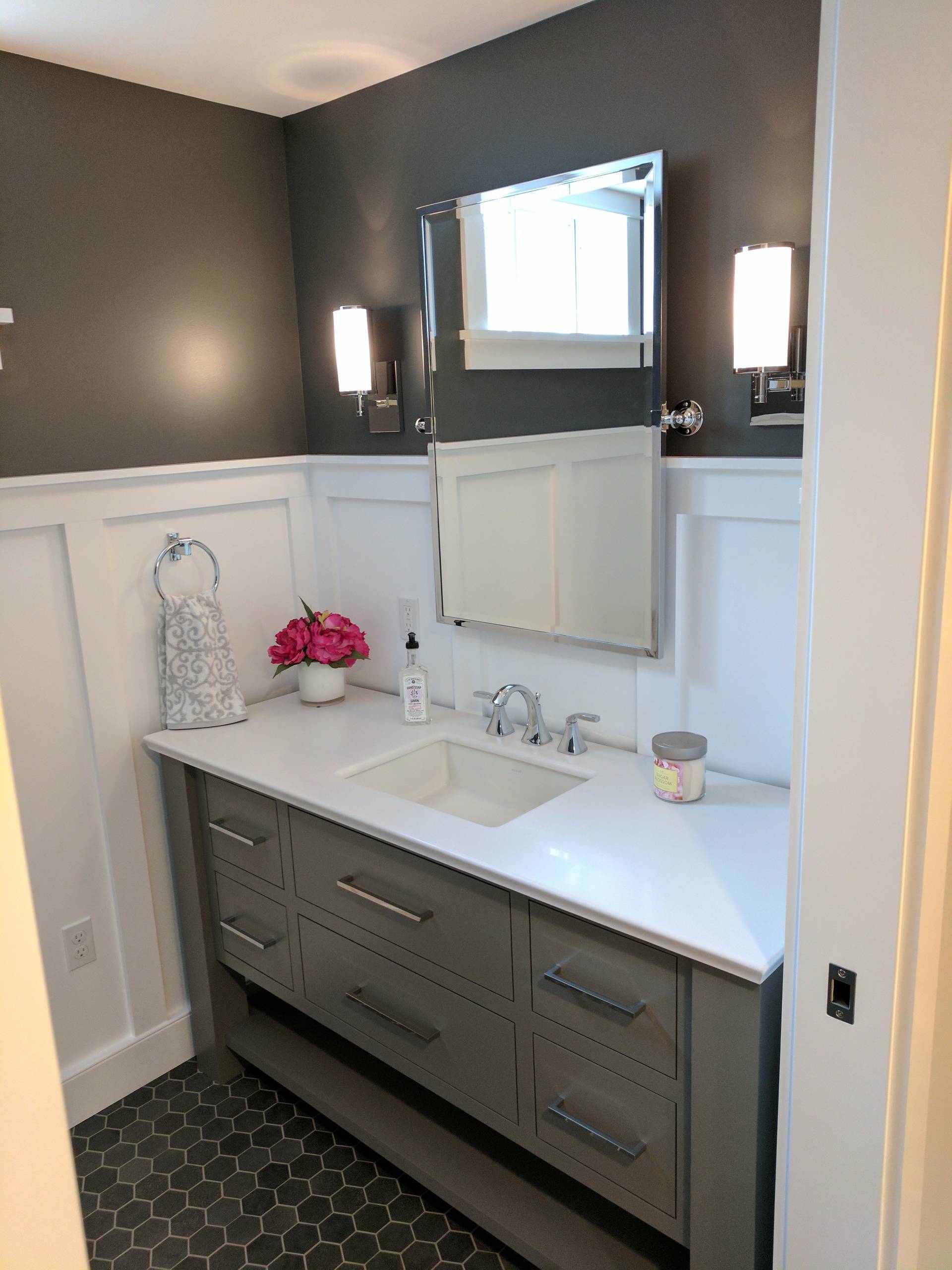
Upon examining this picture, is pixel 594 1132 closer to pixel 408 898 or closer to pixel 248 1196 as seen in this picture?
pixel 408 898

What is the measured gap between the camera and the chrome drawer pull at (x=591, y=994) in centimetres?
144

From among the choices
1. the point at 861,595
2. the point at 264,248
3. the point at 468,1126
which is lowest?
the point at 468,1126

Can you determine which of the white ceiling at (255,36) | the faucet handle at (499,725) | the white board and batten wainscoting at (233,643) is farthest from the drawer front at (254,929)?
the white ceiling at (255,36)

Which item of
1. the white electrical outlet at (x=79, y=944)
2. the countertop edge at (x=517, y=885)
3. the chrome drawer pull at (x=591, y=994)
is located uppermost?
the countertop edge at (x=517, y=885)

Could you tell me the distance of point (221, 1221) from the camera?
1.95 meters

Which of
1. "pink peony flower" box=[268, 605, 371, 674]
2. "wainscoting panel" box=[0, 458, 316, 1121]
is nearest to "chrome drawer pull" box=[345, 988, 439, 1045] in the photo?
"wainscoting panel" box=[0, 458, 316, 1121]

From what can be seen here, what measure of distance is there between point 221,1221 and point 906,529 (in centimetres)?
187

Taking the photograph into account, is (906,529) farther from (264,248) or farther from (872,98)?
(264,248)

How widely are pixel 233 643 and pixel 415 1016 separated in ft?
3.61

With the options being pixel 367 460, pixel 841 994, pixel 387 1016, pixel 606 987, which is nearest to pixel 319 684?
pixel 367 460

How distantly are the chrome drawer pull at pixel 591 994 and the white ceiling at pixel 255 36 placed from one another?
172 cm

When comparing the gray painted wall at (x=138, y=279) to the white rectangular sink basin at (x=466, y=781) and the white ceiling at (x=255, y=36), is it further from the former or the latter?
the white rectangular sink basin at (x=466, y=781)

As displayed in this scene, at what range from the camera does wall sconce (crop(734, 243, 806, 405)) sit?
155 cm

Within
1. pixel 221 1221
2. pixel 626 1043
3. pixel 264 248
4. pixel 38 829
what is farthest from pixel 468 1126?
pixel 264 248
